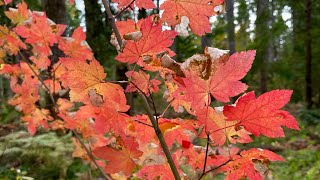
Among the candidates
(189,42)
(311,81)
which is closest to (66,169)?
(189,42)

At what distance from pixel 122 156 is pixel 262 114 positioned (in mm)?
398

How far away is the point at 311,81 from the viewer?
797 centimetres

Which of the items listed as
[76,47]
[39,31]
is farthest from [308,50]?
[39,31]

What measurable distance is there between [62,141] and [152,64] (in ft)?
12.6

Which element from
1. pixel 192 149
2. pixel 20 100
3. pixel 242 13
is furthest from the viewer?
pixel 242 13

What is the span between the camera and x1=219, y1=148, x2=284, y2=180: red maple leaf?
0.84 meters

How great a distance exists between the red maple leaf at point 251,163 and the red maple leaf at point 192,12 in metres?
0.35

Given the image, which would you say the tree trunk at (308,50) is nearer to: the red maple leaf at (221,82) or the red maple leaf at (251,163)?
the red maple leaf at (251,163)

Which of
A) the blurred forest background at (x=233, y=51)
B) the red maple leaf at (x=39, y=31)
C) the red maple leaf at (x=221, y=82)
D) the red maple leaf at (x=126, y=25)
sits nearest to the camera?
the red maple leaf at (x=221, y=82)

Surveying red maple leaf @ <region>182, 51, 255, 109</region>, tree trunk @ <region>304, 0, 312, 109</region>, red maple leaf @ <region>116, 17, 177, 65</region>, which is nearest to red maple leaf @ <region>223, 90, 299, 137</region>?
red maple leaf @ <region>182, 51, 255, 109</region>

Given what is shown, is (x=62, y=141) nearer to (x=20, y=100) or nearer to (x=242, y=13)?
(x=20, y=100)

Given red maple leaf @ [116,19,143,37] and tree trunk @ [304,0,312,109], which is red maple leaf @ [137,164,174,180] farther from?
tree trunk @ [304,0,312,109]

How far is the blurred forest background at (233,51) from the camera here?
3551 mm

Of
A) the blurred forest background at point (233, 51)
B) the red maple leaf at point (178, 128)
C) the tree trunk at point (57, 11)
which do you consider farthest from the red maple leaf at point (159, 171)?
the tree trunk at point (57, 11)
